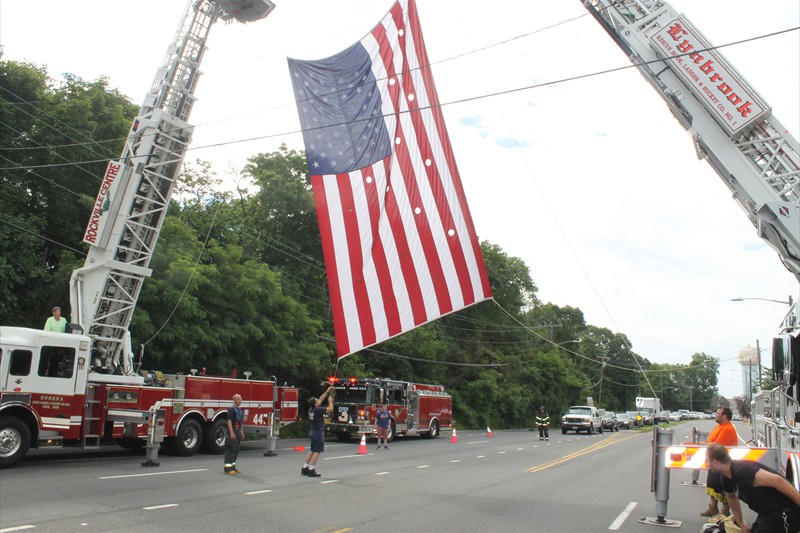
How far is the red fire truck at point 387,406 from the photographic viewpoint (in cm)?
2472

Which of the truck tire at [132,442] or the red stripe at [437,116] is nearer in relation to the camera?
the red stripe at [437,116]

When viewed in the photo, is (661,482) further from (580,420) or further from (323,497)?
(580,420)

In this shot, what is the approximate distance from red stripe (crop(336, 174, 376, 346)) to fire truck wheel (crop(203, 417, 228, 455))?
961 cm

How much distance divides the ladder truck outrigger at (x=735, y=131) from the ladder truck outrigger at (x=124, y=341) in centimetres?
974

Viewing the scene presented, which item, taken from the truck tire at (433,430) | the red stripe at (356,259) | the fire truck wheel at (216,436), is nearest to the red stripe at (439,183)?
the red stripe at (356,259)

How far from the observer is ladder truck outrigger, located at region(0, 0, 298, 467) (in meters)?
12.7

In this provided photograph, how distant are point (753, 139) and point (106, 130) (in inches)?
861

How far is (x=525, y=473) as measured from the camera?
1484 cm

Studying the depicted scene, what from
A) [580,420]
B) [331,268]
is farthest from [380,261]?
[580,420]

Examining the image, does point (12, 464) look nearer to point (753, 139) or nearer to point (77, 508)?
point (77, 508)

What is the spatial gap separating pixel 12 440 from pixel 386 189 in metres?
8.76

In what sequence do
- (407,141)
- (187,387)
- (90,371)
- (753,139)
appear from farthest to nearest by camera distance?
(187,387)
(90,371)
(407,141)
(753,139)

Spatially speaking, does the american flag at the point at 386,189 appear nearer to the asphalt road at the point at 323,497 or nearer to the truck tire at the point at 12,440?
the asphalt road at the point at 323,497

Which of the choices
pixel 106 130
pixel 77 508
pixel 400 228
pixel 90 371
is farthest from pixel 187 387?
pixel 106 130
